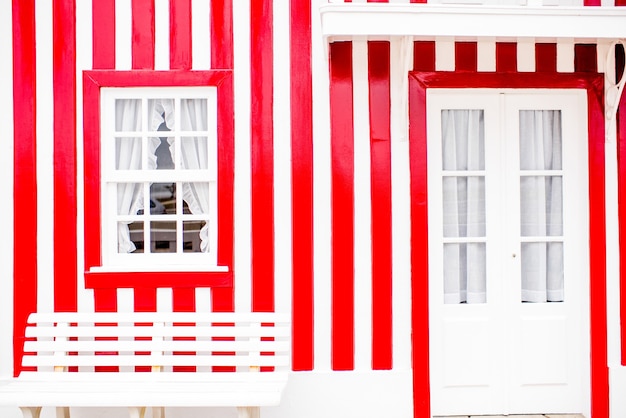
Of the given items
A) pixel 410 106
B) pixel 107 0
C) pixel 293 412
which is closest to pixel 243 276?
pixel 293 412

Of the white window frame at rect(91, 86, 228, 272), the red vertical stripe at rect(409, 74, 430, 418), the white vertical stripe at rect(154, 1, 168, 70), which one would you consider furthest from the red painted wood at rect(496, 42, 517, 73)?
the white vertical stripe at rect(154, 1, 168, 70)

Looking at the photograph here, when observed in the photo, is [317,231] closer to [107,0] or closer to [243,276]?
[243,276]

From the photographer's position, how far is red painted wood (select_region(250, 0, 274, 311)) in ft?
12.9

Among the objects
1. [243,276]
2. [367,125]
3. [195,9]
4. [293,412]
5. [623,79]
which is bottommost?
[293,412]

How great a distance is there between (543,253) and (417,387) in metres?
1.28

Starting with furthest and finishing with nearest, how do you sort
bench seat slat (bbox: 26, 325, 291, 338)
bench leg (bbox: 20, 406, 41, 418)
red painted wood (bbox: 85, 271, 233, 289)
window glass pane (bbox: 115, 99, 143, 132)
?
window glass pane (bbox: 115, 99, 143, 132) < red painted wood (bbox: 85, 271, 233, 289) < bench seat slat (bbox: 26, 325, 291, 338) < bench leg (bbox: 20, 406, 41, 418)

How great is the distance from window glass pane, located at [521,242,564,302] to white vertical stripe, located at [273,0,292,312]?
1655 millimetres

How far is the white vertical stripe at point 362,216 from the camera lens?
3.95 metres

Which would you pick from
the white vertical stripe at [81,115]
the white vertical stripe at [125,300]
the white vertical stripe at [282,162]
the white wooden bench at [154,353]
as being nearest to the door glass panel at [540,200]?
the white vertical stripe at [282,162]

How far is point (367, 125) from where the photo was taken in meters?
3.95

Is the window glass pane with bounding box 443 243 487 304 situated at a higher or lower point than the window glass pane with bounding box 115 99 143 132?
Answer: lower

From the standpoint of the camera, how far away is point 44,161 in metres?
3.93
